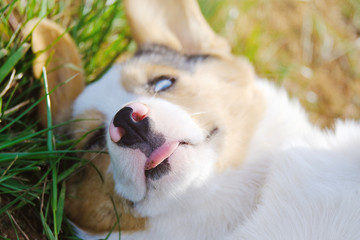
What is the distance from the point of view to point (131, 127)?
83.4 inches

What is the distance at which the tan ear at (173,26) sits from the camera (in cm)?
321

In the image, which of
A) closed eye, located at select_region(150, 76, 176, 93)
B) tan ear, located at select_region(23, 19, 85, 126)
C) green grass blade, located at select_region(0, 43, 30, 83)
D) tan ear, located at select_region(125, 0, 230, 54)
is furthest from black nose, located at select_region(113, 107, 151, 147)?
tan ear, located at select_region(125, 0, 230, 54)

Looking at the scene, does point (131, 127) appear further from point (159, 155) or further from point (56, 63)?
point (56, 63)

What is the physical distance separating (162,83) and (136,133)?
0.68 m

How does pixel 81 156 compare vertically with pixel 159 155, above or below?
below

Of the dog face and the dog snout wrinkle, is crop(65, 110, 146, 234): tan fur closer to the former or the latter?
the dog face

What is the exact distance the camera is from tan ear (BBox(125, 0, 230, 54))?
3.21m

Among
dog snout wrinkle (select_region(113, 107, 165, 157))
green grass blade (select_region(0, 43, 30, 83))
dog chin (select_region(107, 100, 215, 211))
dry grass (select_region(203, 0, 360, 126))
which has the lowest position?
dry grass (select_region(203, 0, 360, 126))

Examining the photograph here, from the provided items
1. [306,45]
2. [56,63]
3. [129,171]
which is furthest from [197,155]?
[306,45]

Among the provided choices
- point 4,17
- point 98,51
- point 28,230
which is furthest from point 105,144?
point 98,51

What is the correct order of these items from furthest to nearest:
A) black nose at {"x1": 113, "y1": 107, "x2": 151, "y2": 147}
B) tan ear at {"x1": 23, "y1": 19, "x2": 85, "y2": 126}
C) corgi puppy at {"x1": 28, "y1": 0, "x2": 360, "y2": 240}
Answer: tan ear at {"x1": 23, "y1": 19, "x2": 85, "y2": 126} < corgi puppy at {"x1": 28, "y1": 0, "x2": 360, "y2": 240} < black nose at {"x1": 113, "y1": 107, "x2": 151, "y2": 147}

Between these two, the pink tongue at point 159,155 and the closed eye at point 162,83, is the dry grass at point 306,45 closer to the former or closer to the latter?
the closed eye at point 162,83

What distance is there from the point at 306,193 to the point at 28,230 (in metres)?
1.56

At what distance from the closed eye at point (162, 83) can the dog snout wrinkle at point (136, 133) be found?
22.1 inches
